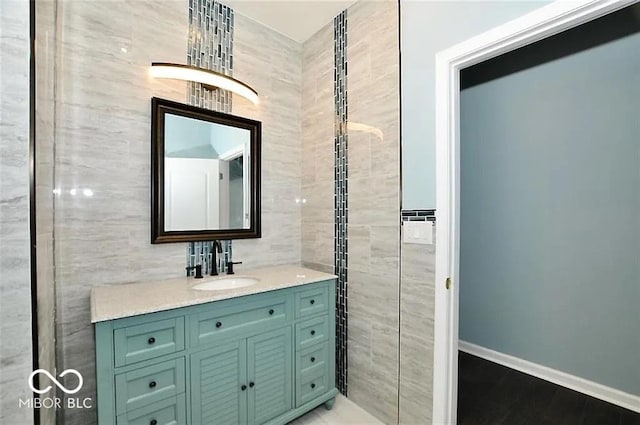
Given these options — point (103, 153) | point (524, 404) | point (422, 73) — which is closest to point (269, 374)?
point (103, 153)

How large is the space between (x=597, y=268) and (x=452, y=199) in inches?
55.8

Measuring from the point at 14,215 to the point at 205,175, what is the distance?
1169 mm

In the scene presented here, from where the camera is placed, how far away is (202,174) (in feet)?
6.28

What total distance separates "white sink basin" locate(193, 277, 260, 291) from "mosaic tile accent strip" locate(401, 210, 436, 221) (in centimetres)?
97

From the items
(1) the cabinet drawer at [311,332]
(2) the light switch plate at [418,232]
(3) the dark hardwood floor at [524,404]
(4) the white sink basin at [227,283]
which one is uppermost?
(2) the light switch plate at [418,232]

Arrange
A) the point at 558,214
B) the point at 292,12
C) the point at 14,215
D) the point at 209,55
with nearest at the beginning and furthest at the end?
the point at 14,215 → the point at 209,55 → the point at 292,12 → the point at 558,214

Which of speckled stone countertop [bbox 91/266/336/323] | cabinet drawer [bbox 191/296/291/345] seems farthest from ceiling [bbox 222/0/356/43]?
cabinet drawer [bbox 191/296/291/345]

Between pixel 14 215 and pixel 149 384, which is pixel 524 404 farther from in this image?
pixel 14 215

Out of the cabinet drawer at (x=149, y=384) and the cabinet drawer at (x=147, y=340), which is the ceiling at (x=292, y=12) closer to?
the cabinet drawer at (x=147, y=340)

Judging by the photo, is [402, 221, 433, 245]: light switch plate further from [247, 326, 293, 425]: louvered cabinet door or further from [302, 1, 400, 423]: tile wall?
[247, 326, 293, 425]: louvered cabinet door

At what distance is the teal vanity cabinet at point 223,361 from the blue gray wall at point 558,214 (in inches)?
62.0

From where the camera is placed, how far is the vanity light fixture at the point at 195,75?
1.70 metres

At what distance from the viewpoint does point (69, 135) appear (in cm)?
151

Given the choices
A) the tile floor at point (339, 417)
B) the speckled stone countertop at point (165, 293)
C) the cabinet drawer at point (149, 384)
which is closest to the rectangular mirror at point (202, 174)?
the speckled stone countertop at point (165, 293)
